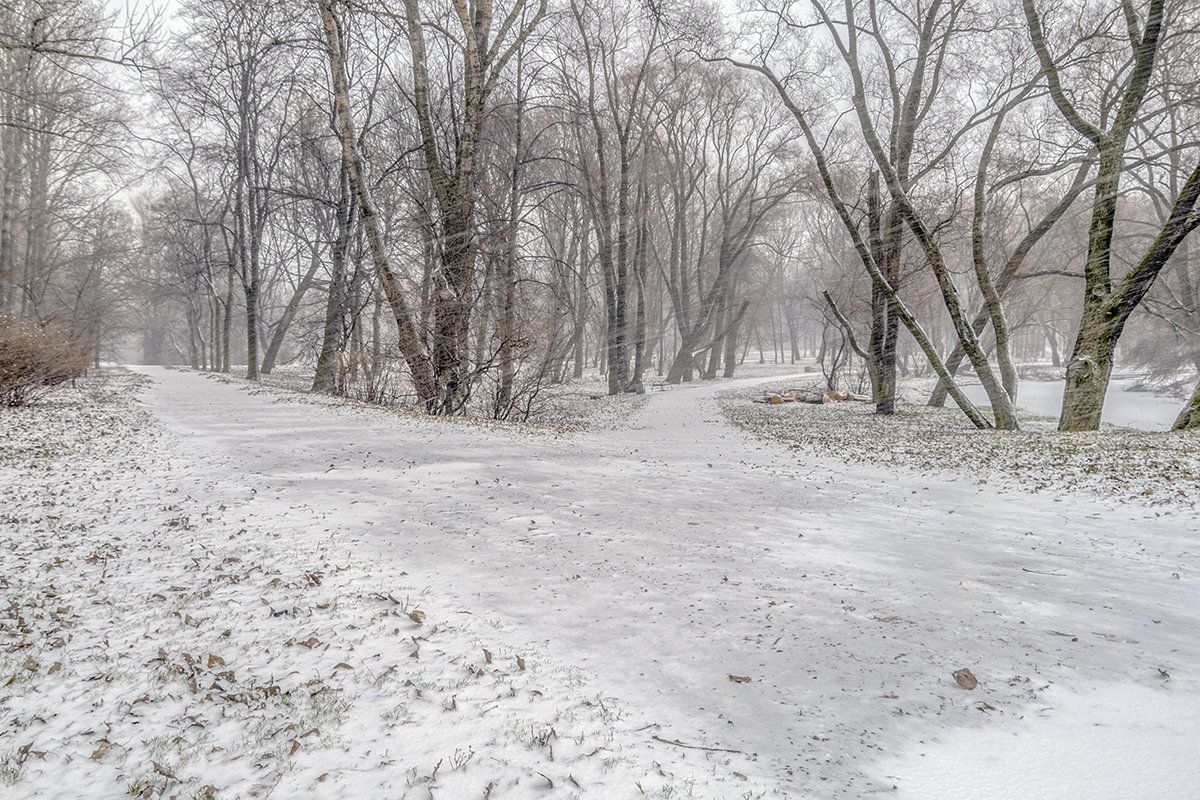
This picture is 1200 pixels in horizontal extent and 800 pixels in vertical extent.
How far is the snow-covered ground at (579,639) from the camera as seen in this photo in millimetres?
2252

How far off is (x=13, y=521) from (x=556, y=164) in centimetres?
2127

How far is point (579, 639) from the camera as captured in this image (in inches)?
125

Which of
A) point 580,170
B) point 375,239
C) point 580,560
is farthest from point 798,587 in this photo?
point 580,170

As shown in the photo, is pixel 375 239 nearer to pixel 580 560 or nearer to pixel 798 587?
pixel 580 560

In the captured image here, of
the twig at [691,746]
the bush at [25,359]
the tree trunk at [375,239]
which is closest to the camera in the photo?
the twig at [691,746]

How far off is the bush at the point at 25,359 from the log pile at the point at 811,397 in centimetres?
1836

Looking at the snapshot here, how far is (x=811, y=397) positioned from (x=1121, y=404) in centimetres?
1189

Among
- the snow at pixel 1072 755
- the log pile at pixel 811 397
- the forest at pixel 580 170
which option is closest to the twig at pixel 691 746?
the snow at pixel 1072 755

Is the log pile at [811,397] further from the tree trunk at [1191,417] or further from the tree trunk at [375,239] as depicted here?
the tree trunk at [375,239]

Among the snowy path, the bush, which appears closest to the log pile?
the snowy path

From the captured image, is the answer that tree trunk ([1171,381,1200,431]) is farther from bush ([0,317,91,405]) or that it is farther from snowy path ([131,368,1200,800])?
bush ([0,317,91,405])

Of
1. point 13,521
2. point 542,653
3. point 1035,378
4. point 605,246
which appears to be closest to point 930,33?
point 605,246

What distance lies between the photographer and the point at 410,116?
2067 centimetres

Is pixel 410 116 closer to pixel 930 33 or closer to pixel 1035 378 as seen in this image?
pixel 930 33
